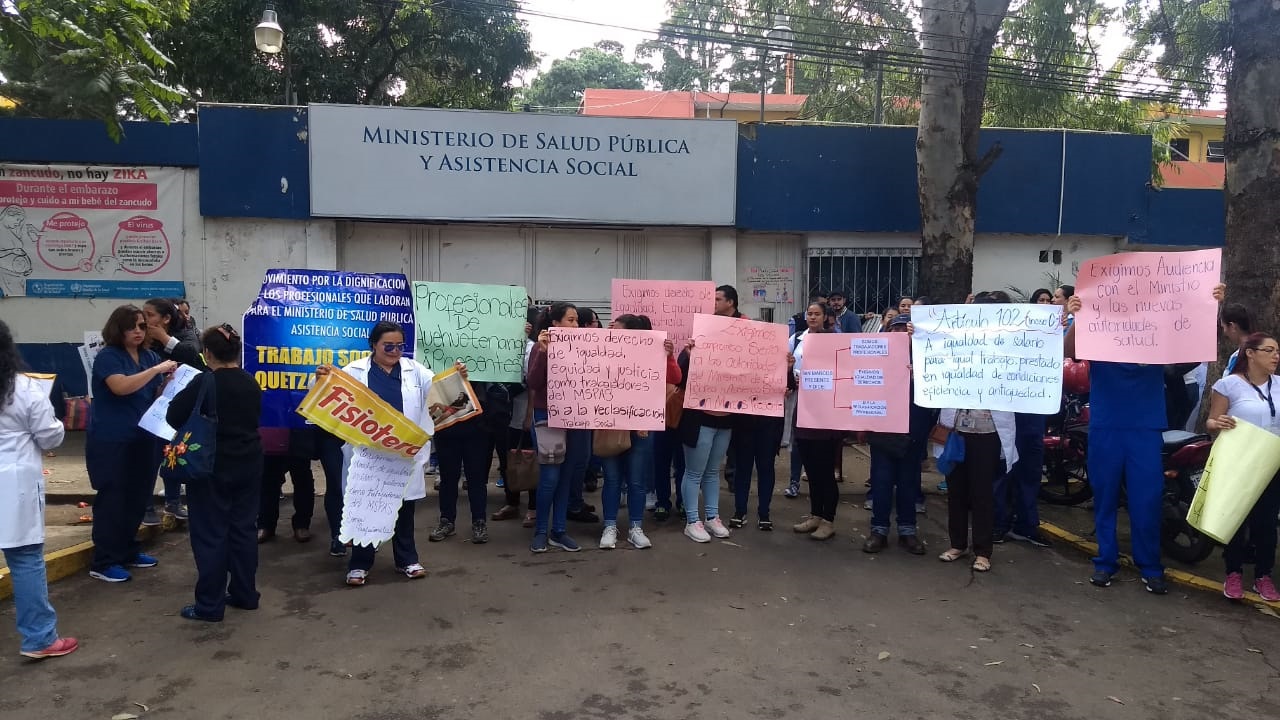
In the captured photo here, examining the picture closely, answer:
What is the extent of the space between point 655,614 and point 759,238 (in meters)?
8.85

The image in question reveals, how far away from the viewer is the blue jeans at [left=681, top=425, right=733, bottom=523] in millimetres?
7113

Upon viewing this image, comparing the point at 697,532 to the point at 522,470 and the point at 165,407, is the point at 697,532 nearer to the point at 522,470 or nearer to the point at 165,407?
Result: the point at 522,470

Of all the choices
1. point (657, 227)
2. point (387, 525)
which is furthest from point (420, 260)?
point (387, 525)

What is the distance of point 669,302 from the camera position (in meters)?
8.18

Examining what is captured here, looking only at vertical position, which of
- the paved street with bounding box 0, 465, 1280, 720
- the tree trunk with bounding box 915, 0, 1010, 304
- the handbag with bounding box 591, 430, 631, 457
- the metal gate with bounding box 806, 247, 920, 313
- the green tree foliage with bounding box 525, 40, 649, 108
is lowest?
the paved street with bounding box 0, 465, 1280, 720

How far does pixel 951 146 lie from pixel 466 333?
6.91 metres

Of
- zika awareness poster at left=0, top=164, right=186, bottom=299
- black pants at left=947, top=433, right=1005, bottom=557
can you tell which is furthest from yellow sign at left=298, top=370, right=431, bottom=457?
zika awareness poster at left=0, top=164, right=186, bottom=299

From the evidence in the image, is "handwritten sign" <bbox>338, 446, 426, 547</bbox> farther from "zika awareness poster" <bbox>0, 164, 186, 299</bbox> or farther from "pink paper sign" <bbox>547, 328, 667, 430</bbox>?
"zika awareness poster" <bbox>0, 164, 186, 299</bbox>

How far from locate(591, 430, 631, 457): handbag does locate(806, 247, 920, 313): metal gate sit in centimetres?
731

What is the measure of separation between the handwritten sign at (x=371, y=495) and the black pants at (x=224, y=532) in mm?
581

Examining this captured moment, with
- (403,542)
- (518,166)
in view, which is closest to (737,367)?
(403,542)

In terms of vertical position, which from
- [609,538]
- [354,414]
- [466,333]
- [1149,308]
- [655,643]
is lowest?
[655,643]

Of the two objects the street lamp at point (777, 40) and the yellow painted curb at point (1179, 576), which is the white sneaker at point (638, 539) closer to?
the yellow painted curb at point (1179, 576)

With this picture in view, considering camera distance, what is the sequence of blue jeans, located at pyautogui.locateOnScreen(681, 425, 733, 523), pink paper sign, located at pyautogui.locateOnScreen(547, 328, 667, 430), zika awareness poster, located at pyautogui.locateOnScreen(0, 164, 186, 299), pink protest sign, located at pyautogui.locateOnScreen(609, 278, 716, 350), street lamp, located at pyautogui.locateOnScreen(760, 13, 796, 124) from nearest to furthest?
pink paper sign, located at pyautogui.locateOnScreen(547, 328, 667, 430), blue jeans, located at pyautogui.locateOnScreen(681, 425, 733, 523), pink protest sign, located at pyautogui.locateOnScreen(609, 278, 716, 350), zika awareness poster, located at pyautogui.locateOnScreen(0, 164, 186, 299), street lamp, located at pyautogui.locateOnScreen(760, 13, 796, 124)
